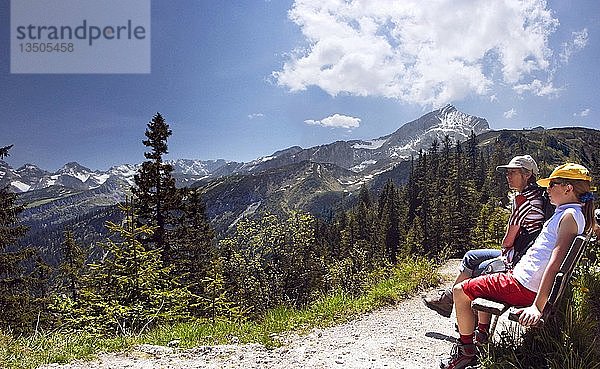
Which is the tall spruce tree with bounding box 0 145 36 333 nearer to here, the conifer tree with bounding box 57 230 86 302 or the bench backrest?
the conifer tree with bounding box 57 230 86 302

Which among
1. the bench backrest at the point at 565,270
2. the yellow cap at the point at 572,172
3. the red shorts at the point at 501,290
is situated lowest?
the red shorts at the point at 501,290

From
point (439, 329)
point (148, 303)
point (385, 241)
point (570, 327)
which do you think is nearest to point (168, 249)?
point (148, 303)

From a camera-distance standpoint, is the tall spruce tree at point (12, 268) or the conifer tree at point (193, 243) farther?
the conifer tree at point (193, 243)

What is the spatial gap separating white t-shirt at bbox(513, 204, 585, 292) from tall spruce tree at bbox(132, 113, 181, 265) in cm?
1968

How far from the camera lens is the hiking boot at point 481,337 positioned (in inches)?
174

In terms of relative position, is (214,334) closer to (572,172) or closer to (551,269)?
(551,269)

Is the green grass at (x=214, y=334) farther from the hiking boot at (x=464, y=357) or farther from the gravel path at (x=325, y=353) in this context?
the hiking boot at (x=464, y=357)

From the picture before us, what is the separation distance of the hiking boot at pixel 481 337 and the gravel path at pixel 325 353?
1342 mm

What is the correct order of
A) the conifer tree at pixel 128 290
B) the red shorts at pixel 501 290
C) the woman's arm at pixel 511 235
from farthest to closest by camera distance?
the conifer tree at pixel 128 290, the woman's arm at pixel 511 235, the red shorts at pixel 501 290

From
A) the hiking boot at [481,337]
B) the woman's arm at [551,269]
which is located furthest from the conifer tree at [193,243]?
the woman's arm at [551,269]

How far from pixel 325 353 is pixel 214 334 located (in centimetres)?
229

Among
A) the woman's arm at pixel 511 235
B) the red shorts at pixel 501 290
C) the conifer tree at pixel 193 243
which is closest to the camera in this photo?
the red shorts at pixel 501 290

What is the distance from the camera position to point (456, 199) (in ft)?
176

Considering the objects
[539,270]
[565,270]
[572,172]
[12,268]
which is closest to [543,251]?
[539,270]
